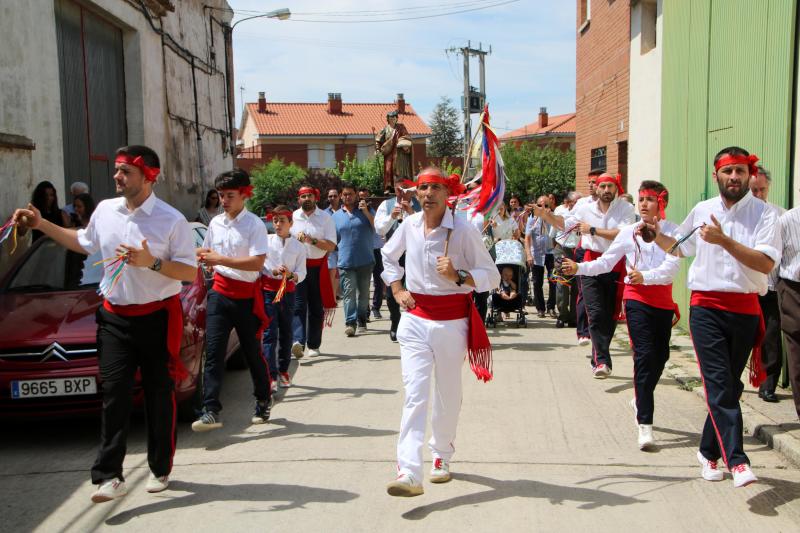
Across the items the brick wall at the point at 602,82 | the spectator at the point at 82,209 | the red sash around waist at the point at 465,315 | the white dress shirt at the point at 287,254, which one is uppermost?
the brick wall at the point at 602,82

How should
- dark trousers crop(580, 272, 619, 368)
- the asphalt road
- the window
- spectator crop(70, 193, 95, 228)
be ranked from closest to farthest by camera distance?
the asphalt road → dark trousers crop(580, 272, 619, 368) → spectator crop(70, 193, 95, 228) → the window

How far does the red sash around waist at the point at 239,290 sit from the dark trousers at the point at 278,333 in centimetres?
95

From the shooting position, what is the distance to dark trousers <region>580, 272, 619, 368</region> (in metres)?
8.39

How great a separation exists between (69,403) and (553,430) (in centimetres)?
368

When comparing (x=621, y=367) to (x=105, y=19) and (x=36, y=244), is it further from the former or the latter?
(x=105, y=19)

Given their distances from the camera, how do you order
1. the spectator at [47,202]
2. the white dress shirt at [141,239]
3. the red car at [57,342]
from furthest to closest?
1. the spectator at [47,202]
2. the red car at [57,342]
3. the white dress shirt at [141,239]

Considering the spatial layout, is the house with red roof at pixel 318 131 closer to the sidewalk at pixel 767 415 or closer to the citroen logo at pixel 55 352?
the sidewalk at pixel 767 415

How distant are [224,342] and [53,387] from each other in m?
1.32

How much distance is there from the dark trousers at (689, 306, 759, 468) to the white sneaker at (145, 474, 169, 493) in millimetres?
3436

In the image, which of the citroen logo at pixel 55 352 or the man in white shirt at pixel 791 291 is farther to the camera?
the citroen logo at pixel 55 352

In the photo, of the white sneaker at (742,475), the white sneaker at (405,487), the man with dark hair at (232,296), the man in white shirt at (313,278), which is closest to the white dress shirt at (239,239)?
the man with dark hair at (232,296)

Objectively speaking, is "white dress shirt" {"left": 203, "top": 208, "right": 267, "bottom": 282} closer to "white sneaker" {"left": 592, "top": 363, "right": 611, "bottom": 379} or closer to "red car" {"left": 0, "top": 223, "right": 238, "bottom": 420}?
"red car" {"left": 0, "top": 223, "right": 238, "bottom": 420}

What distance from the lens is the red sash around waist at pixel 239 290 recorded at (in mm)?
6707

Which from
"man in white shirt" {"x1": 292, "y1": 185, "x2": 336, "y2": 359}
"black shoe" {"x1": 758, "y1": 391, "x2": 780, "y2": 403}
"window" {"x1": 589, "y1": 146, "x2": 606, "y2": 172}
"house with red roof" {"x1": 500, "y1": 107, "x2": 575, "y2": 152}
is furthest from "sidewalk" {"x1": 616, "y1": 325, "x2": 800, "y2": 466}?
"house with red roof" {"x1": 500, "y1": 107, "x2": 575, "y2": 152}
